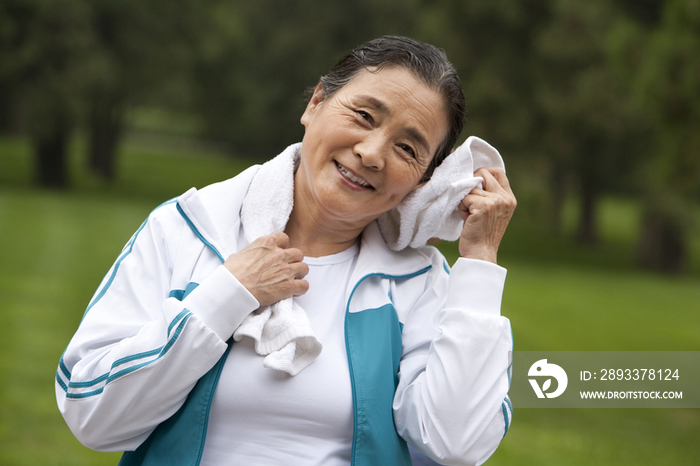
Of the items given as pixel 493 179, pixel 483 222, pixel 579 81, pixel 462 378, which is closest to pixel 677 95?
pixel 493 179

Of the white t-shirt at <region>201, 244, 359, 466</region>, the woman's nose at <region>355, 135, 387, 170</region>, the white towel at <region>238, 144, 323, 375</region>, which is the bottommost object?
the white t-shirt at <region>201, 244, 359, 466</region>

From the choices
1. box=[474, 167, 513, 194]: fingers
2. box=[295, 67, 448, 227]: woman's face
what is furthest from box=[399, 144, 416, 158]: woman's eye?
box=[474, 167, 513, 194]: fingers

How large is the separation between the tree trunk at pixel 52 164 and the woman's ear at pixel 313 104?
52.8 ft

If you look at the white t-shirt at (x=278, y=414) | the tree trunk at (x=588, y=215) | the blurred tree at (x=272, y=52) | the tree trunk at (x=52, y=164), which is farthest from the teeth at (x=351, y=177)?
the tree trunk at (x=588, y=215)

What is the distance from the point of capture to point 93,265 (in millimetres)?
9438

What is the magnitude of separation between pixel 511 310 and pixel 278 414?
7783 millimetres

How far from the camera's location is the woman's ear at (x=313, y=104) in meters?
1.86

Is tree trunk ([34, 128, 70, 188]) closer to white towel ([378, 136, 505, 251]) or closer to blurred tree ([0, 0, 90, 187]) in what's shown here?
blurred tree ([0, 0, 90, 187])

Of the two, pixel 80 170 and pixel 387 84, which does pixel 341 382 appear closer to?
pixel 387 84

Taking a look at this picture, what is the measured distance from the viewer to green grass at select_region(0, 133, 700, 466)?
4711 mm

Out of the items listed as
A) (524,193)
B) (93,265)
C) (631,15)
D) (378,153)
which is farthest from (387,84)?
(524,193)

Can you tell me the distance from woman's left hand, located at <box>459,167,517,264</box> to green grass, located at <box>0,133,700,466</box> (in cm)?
299

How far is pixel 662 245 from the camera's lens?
1551 cm

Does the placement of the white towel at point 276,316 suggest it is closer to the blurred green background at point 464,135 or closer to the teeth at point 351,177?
the teeth at point 351,177
